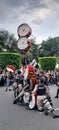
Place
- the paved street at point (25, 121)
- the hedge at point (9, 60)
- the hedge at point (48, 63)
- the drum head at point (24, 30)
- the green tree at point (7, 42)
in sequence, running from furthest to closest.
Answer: the green tree at point (7, 42) → the hedge at point (48, 63) → the hedge at point (9, 60) → the drum head at point (24, 30) → the paved street at point (25, 121)

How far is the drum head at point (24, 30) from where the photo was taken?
54.9 feet

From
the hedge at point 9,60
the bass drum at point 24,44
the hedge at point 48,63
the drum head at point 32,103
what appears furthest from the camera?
the hedge at point 48,63

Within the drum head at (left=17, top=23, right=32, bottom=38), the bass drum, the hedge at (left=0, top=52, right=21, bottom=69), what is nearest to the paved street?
the bass drum

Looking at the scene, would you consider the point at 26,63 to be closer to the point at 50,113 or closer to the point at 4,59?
the point at 50,113

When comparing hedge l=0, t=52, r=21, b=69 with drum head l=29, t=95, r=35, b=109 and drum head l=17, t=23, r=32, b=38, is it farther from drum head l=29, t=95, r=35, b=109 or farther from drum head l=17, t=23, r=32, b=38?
drum head l=29, t=95, r=35, b=109

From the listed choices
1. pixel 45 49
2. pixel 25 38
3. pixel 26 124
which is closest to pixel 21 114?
pixel 26 124

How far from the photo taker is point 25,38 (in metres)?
16.4

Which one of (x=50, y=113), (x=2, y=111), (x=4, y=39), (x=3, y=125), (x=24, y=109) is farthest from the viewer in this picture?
(x=4, y=39)

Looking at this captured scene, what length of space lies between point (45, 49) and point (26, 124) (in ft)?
293

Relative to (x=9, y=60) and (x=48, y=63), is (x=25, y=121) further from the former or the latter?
(x=48, y=63)

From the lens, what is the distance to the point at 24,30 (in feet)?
55.9

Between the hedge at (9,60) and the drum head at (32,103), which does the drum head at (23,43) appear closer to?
the drum head at (32,103)

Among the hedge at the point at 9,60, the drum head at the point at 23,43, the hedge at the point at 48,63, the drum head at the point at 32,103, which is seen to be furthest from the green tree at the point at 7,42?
the drum head at the point at 32,103

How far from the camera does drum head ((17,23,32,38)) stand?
1672 cm
